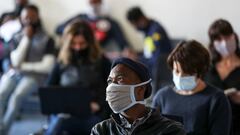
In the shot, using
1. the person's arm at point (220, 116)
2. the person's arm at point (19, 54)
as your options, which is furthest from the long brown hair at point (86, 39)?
the person's arm at point (220, 116)

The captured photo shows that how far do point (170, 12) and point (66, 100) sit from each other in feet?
7.84

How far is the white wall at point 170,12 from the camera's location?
15.5ft

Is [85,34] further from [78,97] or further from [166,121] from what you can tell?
[166,121]

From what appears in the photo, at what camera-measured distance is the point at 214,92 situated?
7.30 feet

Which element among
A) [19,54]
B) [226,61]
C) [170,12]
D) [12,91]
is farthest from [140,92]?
[170,12]

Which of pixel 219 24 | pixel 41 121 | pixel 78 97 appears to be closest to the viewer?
pixel 219 24

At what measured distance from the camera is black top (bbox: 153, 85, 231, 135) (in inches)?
85.7

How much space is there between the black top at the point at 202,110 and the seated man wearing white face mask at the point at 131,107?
38 centimetres

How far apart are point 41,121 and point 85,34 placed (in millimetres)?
1712

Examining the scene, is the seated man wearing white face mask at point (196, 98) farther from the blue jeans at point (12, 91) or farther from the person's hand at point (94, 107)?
the blue jeans at point (12, 91)

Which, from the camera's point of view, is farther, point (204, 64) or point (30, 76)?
point (30, 76)

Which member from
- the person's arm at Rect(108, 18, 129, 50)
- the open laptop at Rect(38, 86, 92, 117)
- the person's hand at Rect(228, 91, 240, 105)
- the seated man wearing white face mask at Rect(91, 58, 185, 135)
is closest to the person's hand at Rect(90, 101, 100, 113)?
the open laptop at Rect(38, 86, 92, 117)

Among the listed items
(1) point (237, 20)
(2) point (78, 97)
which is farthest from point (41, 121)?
(1) point (237, 20)

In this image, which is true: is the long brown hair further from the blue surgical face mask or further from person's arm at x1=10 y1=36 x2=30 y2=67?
the blue surgical face mask
